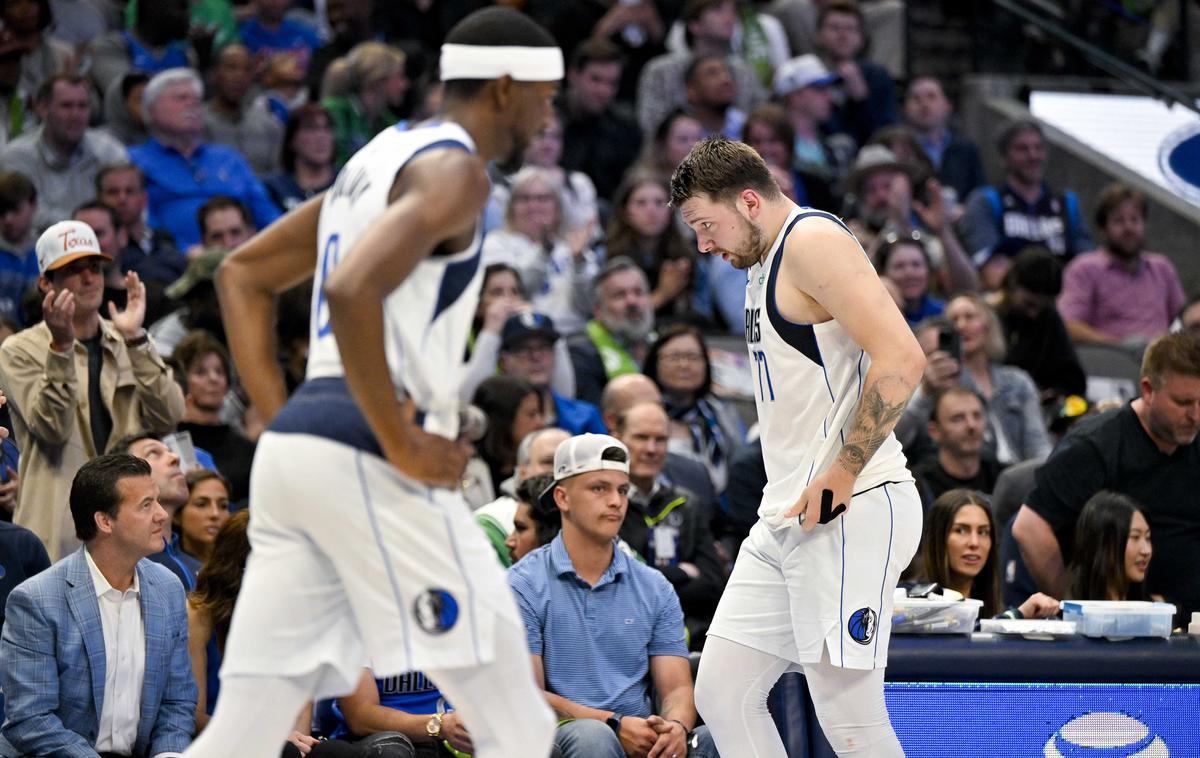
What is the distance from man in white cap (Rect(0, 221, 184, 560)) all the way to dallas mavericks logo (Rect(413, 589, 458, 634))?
138 inches

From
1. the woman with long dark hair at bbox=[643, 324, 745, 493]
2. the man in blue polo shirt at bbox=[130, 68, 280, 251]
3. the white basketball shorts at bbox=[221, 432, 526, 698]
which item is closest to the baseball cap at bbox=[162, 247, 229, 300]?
the man in blue polo shirt at bbox=[130, 68, 280, 251]

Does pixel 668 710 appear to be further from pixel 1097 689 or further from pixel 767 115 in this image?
pixel 767 115

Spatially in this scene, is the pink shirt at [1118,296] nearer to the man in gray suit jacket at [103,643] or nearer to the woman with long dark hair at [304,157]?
the woman with long dark hair at [304,157]

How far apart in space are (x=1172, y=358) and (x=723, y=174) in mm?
2647

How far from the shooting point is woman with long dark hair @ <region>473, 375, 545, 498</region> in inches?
325

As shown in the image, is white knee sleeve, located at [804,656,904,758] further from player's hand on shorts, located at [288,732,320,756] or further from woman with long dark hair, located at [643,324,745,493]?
woman with long dark hair, located at [643,324,745,493]

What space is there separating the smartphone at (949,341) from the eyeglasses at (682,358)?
128 cm

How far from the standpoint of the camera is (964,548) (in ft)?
22.2

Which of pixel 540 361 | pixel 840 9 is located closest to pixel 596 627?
pixel 540 361

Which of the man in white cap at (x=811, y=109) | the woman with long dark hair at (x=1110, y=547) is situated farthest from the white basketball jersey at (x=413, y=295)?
the man in white cap at (x=811, y=109)

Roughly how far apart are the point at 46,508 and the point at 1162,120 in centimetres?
1024

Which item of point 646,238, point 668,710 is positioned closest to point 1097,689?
point 668,710

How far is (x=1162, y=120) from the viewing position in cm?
1389

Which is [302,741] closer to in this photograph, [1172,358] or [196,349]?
[196,349]
